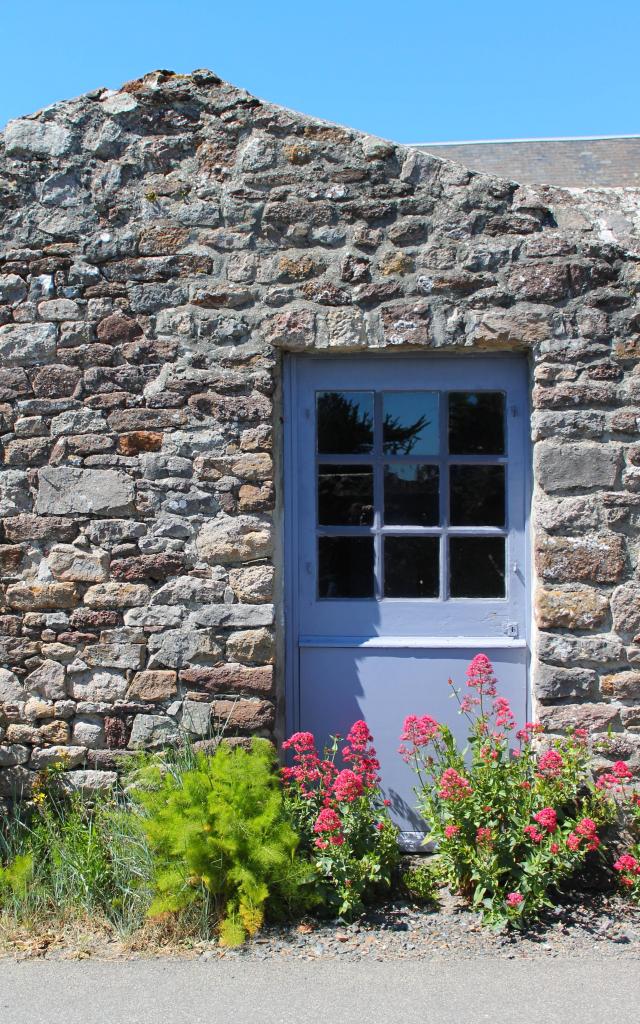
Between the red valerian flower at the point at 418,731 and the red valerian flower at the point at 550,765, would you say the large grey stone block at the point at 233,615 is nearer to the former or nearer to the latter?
the red valerian flower at the point at 418,731

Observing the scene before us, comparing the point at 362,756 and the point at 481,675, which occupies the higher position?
the point at 481,675

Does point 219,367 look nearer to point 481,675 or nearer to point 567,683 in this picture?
point 481,675

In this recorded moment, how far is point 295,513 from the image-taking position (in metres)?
4.12

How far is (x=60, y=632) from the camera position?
4.05 metres

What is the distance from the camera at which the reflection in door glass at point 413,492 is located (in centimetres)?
412

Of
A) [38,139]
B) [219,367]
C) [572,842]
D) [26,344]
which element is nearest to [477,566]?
[572,842]

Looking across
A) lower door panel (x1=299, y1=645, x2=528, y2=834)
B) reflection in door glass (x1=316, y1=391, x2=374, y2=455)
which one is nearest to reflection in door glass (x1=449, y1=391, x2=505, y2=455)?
reflection in door glass (x1=316, y1=391, x2=374, y2=455)

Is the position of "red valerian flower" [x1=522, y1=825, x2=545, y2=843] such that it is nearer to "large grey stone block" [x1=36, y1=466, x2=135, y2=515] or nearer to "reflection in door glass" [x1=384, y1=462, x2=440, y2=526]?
"reflection in door glass" [x1=384, y1=462, x2=440, y2=526]

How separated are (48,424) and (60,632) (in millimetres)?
1010

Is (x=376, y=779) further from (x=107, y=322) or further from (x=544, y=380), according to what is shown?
(x=107, y=322)

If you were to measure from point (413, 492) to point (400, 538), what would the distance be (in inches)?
9.3

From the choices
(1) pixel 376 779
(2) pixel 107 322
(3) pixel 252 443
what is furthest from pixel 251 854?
(2) pixel 107 322

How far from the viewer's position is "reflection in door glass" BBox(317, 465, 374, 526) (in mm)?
4141

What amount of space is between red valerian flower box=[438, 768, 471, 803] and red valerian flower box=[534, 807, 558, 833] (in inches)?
11.5
